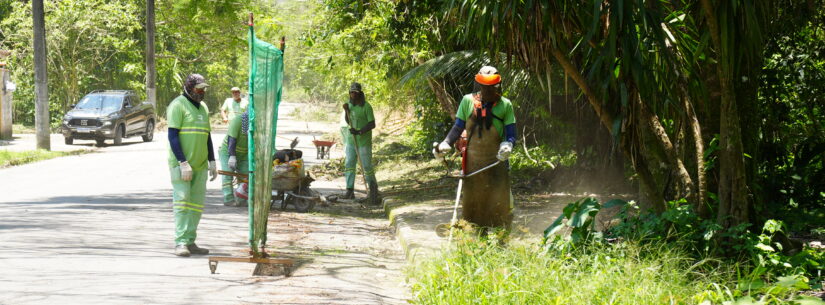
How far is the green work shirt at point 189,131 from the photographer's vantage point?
28.9 feet

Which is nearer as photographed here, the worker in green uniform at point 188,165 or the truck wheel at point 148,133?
the worker in green uniform at point 188,165

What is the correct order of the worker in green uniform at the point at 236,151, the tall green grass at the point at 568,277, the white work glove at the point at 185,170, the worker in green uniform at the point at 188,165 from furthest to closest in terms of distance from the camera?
the worker in green uniform at the point at 236,151 → the worker in green uniform at the point at 188,165 → the white work glove at the point at 185,170 → the tall green grass at the point at 568,277

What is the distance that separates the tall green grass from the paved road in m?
0.71

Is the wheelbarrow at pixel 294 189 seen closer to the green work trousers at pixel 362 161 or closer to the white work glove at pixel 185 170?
the green work trousers at pixel 362 161

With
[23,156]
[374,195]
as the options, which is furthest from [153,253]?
[23,156]

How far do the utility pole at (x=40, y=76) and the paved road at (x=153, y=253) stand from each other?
832cm

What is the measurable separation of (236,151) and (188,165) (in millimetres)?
4545

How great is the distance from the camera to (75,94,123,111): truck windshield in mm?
29594

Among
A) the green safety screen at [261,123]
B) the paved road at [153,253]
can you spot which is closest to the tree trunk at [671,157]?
the paved road at [153,253]

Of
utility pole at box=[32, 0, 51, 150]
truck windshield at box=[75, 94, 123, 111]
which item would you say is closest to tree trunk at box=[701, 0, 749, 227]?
utility pole at box=[32, 0, 51, 150]

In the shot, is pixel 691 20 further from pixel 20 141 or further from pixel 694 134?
pixel 20 141

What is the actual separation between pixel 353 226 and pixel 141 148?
17.5 meters

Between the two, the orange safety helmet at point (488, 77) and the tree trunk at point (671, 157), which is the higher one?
the orange safety helmet at point (488, 77)

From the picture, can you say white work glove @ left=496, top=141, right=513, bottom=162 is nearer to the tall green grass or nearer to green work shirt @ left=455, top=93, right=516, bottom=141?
green work shirt @ left=455, top=93, right=516, bottom=141
